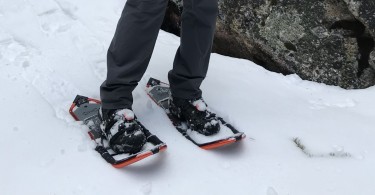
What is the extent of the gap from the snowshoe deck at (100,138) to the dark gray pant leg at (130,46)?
0.26m

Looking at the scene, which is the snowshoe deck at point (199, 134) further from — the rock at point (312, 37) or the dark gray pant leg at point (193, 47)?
the rock at point (312, 37)

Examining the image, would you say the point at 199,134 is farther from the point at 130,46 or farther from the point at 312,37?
the point at 312,37

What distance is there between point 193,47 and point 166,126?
0.61m

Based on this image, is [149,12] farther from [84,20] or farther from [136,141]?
[84,20]

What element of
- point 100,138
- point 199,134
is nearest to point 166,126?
point 199,134

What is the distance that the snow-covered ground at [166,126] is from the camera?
2.60 m

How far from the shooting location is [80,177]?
8.34 feet

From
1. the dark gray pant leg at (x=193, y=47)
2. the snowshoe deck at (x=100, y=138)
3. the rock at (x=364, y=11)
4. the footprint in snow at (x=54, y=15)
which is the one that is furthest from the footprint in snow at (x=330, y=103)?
the footprint in snow at (x=54, y=15)

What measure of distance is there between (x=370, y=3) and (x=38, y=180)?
2914mm

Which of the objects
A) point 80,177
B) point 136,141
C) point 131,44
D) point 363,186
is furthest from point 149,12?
point 363,186

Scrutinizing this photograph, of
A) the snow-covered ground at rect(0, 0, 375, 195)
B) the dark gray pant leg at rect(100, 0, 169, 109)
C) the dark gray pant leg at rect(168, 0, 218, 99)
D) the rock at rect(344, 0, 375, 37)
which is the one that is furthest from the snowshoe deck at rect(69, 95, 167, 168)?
the rock at rect(344, 0, 375, 37)

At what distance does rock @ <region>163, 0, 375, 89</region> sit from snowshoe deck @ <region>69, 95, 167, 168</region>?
1.78m

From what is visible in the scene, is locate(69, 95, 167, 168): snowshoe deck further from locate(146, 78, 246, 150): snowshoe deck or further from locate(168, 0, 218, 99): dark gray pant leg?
locate(168, 0, 218, 99): dark gray pant leg

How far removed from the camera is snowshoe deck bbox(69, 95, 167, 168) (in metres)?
2.63
